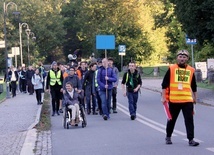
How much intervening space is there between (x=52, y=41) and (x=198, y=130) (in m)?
78.1

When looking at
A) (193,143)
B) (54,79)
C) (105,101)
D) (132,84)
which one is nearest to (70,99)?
(105,101)

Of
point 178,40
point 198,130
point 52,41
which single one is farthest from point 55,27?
point 198,130

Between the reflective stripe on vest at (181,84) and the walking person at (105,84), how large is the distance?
21.4ft

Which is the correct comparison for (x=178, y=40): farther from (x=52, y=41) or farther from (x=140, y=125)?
(x=52, y=41)

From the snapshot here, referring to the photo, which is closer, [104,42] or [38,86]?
[104,42]

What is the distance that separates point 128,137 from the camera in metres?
12.7

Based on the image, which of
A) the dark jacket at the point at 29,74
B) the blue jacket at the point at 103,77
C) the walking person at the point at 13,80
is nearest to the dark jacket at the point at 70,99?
the blue jacket at the point at 103,77

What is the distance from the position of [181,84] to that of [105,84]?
6.86 m

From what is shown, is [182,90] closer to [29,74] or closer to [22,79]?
[29,74]

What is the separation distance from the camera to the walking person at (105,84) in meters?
17.3

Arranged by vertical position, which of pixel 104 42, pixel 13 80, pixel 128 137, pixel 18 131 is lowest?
pixel 18 131

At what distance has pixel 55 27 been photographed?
89562 mm

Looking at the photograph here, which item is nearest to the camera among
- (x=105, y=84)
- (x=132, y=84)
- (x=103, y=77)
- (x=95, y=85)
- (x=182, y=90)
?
(x=182, y=90)

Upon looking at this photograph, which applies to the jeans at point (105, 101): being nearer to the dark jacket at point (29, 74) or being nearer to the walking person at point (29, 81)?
the walking person at point (29, 81)
